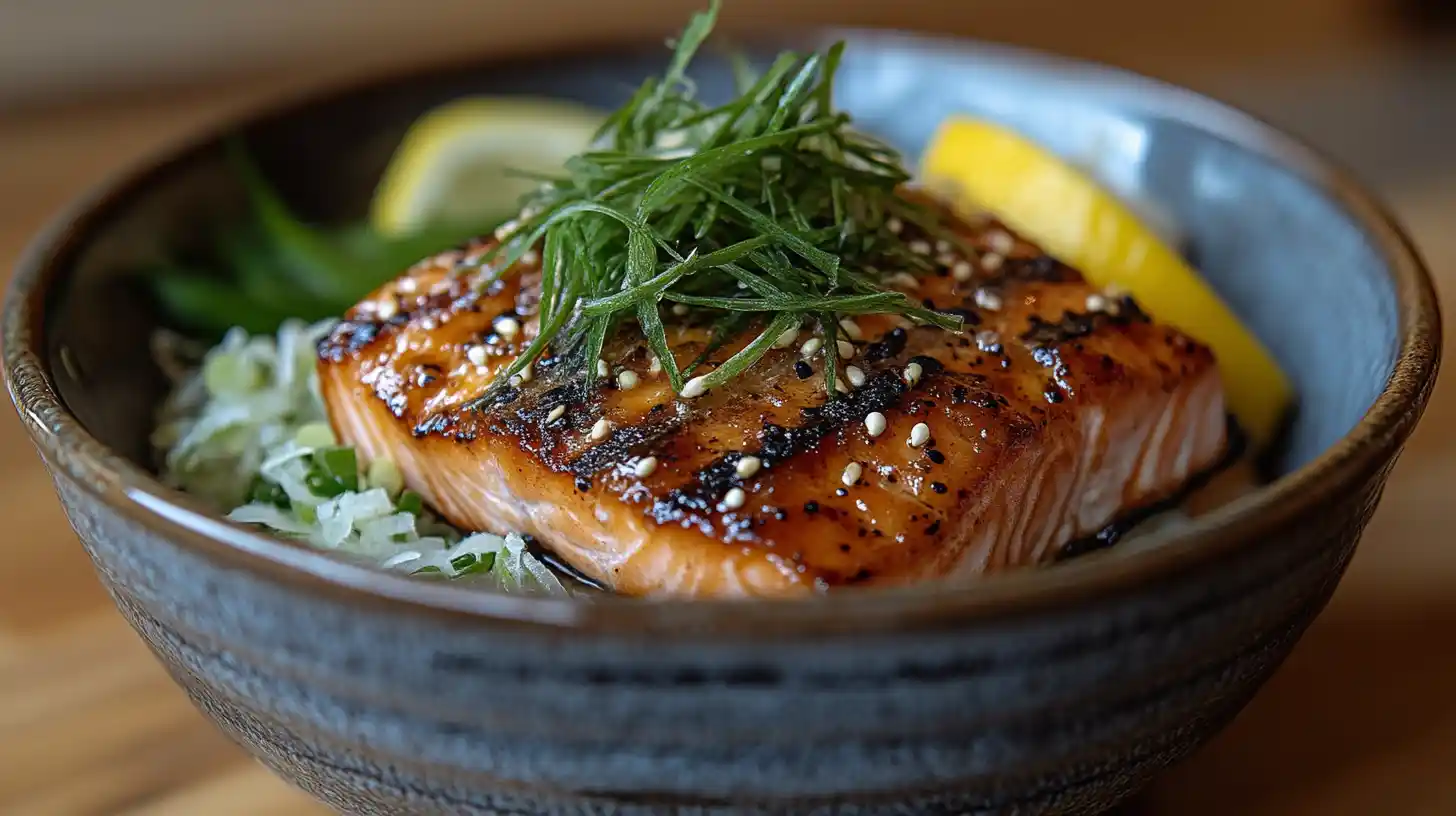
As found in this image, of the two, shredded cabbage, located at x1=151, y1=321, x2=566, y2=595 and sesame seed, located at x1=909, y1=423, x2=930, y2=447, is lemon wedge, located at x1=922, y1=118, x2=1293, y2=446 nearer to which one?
sesame seed, located at x1=909, y1=423, x2=930, y2=447

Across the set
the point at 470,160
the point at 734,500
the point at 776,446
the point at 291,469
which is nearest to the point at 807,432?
the point at 776,446

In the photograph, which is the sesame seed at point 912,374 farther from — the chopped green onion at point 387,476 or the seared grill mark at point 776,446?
the chopped green onion at point 387,476

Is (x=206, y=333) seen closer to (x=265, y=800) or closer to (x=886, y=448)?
(x=265, y=800)

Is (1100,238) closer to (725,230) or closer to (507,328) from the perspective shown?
(725,230)

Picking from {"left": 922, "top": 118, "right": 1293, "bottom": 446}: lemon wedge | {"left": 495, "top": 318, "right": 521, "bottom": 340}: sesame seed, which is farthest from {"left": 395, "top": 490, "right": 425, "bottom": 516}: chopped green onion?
{"left": 922, "top": 118, "right": 1293, "bottom": 446}: lemon wedge

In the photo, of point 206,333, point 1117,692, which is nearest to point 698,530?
point 1117,692
